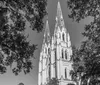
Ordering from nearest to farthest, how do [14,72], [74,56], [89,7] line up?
[89,7], [14,72], [74,56]

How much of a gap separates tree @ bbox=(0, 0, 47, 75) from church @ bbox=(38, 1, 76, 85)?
35.1m

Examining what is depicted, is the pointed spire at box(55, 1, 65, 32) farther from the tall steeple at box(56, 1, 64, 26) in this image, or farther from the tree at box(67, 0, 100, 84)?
the tree at box(67, 0, 100, 84)

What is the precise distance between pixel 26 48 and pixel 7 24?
199 cm

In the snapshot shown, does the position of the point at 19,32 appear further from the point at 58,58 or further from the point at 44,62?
the point at 44,62

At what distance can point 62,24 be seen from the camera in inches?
2378

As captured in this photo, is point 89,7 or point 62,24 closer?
point 89,7

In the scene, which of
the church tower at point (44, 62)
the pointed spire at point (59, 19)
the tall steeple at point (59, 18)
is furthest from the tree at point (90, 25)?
the tall steeple at point (59, 18)

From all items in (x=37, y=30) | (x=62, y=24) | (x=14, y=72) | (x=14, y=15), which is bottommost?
(x=14, y=72)

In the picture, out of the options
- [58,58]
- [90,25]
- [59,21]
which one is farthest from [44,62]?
[90,25]

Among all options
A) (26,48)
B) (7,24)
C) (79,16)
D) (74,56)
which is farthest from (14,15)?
(74,56)

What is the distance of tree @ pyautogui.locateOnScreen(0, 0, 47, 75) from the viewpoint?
25.7 ft

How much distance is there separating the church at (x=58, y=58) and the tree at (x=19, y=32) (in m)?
35.1

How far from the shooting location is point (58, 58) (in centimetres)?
4900

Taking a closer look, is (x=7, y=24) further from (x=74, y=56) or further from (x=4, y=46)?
(x=74, y=56)
